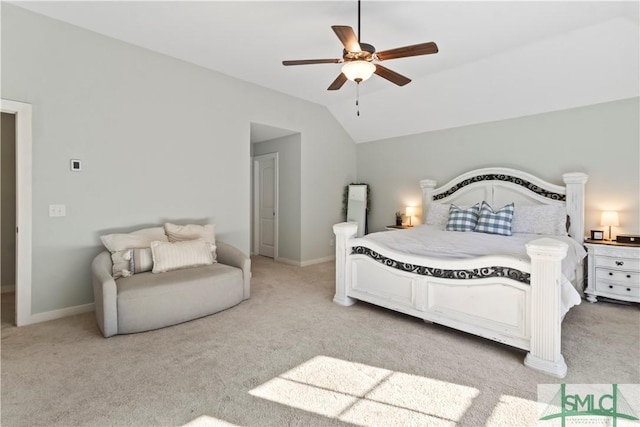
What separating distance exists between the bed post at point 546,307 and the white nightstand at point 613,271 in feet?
6.68

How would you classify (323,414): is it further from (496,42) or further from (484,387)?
(496,42)

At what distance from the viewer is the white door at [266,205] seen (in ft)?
19.3

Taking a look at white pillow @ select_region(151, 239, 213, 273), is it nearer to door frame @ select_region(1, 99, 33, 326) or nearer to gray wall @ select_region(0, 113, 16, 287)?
door frame @ select_region(1, 99, 33, 326)

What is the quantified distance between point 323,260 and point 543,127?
3.95 meters

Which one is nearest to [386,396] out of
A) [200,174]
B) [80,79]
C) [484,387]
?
[484,387]

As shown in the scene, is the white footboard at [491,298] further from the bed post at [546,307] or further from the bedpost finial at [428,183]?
the bedpost finial at [428,183]

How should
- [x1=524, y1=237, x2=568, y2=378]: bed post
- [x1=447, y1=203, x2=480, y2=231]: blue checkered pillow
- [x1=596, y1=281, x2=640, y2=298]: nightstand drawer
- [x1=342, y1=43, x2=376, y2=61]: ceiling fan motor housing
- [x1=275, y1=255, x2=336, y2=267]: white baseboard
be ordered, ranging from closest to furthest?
1. [x1=524, y1=237, x2=568, y2=378]: bed post
2. [x1=342, y1=43, x2=376, y2=61]: ceiling fan motor housing
3. [x1=596, y1=281, x2=640, y2=298]: nightstand drawer
4. [x1=447, y1=203, x2=480, y2=231]: blue checkered pillow
5. [x1=275, y1=255, x2=336, y2=267]: white baseboard

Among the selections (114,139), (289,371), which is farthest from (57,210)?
(289,371)

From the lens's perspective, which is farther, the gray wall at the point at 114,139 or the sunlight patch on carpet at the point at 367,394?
the gray wall at the point at 114,139

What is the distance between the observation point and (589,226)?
12.7ft

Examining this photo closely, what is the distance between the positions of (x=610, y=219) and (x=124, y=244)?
5432 mm

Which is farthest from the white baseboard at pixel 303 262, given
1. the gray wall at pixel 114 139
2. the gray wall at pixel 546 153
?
the gray wall at pixel 546 153

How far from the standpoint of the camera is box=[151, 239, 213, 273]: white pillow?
3.10 m

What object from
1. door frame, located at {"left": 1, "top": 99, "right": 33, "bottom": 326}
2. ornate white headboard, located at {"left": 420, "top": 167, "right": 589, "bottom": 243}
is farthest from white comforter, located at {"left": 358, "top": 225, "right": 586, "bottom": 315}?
door frame, located at {"left": 1, "top": 99, "right": 33, "bottom": 326}
